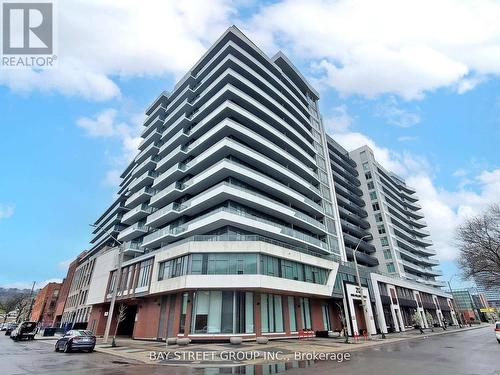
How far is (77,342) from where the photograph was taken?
72.7ft

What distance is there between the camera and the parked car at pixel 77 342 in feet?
72.1

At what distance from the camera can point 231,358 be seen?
18156mm

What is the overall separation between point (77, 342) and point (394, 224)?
253ft

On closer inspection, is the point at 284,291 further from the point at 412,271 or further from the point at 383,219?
the point at 412,271

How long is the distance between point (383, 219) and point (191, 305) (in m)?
57.6

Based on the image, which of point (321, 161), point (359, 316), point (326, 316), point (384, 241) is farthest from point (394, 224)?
point (326, 316)

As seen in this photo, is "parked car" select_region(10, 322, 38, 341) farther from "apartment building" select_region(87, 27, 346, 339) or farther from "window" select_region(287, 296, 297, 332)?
"window" select_region(287, 296, 297, 332)

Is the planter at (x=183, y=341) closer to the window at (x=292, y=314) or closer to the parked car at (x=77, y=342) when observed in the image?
the parked car at (x=77, y=342)

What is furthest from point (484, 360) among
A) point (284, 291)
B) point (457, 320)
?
point (457, 320)

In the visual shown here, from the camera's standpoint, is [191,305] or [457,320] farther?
[457,320]

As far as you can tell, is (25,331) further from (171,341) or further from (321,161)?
(321,161)

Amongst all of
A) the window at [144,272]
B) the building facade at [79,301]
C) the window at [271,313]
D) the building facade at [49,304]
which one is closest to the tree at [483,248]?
the window at [271,313]

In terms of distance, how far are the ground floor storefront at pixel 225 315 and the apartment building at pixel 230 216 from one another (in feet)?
0.36

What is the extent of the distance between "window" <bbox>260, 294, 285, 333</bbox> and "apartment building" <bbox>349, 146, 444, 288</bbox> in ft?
141
